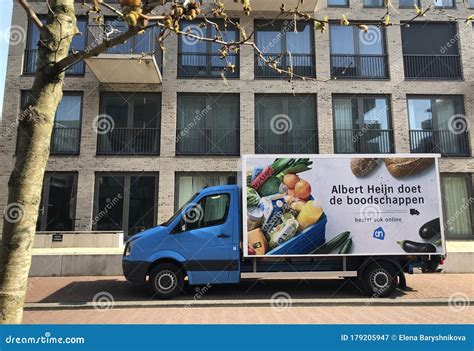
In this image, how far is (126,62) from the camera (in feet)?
47.7

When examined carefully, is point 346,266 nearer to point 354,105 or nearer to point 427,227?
point 427,227

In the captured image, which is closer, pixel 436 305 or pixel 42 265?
pixel 436 305

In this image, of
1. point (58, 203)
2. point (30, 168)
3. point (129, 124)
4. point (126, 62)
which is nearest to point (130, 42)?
point (126, 62)

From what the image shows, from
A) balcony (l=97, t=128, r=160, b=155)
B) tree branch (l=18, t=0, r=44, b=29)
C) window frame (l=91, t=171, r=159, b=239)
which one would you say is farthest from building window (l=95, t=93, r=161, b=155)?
tree branch (l=18, t=0, r=44, b=29)

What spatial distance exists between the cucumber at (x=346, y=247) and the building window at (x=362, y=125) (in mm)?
8499

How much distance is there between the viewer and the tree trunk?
101 inches

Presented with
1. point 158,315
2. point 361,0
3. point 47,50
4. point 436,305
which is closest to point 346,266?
point 436,305

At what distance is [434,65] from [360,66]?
328cm

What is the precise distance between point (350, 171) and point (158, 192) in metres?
9.17

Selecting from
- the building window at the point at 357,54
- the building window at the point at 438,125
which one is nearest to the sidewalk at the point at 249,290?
the building window at the point at 438,125

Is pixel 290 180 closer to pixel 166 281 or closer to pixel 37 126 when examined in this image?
pixel 166 281

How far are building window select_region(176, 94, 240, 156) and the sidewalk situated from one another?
692 cm

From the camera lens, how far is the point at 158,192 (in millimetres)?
15820

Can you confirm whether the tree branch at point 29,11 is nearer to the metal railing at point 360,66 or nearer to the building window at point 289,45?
the building window at point 289,45
